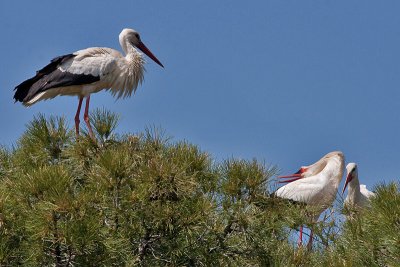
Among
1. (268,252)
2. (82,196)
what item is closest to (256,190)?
(268,252)

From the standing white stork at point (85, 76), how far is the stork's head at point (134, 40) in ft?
0.72

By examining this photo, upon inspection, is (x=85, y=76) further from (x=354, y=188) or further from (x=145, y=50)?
(x=354, y=188)

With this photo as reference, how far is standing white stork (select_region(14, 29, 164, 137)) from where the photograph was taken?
1087 cm

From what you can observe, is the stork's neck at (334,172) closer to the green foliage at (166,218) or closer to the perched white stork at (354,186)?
the perched white stork at (354,186)

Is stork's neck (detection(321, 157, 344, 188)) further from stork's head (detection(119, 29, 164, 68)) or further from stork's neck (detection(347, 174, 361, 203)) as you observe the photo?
stork's head (detection(119, 29, 164, 68))

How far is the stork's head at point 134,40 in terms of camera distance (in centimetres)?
1180

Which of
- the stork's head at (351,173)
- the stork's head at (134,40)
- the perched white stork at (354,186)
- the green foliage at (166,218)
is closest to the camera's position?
the green foliage at (166,218)

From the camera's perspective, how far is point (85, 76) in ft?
35.9

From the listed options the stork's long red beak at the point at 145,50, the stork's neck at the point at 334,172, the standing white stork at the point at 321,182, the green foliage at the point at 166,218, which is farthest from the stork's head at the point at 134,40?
the green foliage at the point at 166,218

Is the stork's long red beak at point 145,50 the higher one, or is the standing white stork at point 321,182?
the stork's long red beak at point 145,50

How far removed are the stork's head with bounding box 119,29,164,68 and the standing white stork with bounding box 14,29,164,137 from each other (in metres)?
0.22

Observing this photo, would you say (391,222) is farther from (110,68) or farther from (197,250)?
(110,68)

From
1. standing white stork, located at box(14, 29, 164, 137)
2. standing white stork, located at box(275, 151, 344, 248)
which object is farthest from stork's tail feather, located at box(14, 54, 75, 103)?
standing white stork, located at box(275, 151, 344, 248)

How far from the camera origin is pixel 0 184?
743 centimetres
